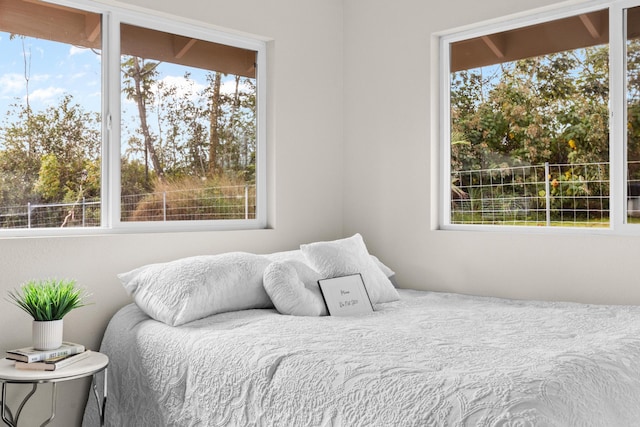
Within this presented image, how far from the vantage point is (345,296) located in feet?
8.62

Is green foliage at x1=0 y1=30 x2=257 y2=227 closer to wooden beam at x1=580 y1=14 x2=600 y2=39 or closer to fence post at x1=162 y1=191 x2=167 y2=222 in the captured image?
fence post at x1=162 y1=191 x2=167 y2=222

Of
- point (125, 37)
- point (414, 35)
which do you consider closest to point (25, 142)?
point (125, 37)

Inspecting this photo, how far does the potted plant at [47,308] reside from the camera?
7.14 feet

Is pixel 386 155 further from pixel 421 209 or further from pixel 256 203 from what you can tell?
pixel 256 203

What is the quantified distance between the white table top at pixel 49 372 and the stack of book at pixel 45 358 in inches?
0.6

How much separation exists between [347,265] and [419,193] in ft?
2.77

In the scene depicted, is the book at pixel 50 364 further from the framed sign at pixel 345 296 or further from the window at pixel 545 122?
the window at pixel 545 122

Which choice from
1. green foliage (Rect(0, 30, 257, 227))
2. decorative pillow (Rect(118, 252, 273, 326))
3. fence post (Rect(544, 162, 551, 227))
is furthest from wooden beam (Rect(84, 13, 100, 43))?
fence post (Rect(544, 162, 551, 227))

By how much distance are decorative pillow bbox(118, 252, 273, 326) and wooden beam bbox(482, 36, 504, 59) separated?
1737 millimetres

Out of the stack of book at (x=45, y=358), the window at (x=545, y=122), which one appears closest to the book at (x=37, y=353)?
the stack of book at (x=45, y=358)

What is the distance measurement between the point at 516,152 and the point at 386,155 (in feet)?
2.52

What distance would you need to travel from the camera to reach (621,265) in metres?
2.71

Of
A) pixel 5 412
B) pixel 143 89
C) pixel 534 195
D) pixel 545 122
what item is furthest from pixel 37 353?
pixel 545 122

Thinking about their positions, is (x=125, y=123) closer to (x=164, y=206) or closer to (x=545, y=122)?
(x=164, y=206)
